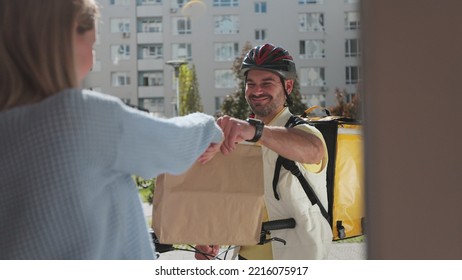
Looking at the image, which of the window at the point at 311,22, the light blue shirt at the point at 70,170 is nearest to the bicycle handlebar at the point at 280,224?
the light blue shirt at the point at 70,170

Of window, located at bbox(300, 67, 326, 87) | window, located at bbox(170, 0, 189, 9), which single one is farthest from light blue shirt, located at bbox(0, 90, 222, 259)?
window, located at bbox(170, 0, 189, 9)

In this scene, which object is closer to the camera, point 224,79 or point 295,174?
point 295,174

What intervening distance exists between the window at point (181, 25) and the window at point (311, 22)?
5.84 m

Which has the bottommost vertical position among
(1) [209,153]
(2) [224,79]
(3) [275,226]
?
(3) [275,226]

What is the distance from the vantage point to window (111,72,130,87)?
1266 inches

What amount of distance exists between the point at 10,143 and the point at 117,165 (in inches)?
6.8

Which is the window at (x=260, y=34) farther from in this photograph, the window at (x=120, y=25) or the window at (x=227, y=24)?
the window at (x=120, y=25)

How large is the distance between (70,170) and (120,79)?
31884mm

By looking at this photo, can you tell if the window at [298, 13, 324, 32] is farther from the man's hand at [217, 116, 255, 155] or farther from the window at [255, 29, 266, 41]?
the man's hand at [217, 116, 255, 155]

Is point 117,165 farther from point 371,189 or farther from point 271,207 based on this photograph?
point 271,207

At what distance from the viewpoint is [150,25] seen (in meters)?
32.8

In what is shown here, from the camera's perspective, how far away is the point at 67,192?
3.26ft

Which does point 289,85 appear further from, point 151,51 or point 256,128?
point 151,51

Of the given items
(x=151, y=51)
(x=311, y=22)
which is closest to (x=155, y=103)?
(x=151, y=51)
